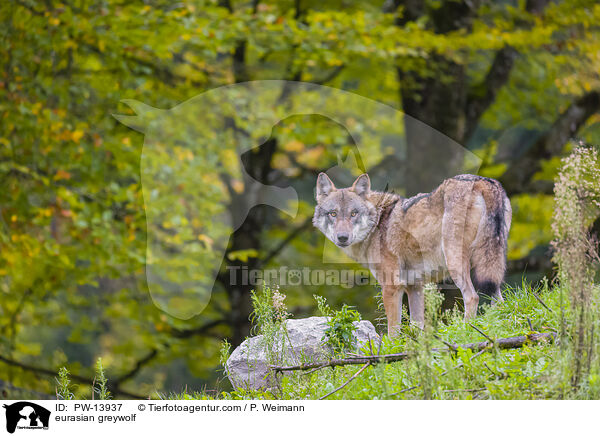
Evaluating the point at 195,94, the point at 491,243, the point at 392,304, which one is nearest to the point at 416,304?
the point at 392,304

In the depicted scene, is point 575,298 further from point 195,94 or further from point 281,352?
point 195,94

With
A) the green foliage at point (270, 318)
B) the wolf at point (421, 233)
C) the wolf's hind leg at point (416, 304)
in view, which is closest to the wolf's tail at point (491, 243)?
the wolf at point (421, 233)

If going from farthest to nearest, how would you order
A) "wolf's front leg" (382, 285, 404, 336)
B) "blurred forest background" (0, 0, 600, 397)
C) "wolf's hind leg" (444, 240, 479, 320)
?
"blurred forest background" (0, 0, 600, 397) < "wolf's front leg" (382, 285, 404, 336) < "wolf's hind leg" (444, 240, 479, 320)

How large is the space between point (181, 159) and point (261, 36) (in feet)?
7.95

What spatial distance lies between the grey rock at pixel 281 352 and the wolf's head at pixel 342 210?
26.8 inches

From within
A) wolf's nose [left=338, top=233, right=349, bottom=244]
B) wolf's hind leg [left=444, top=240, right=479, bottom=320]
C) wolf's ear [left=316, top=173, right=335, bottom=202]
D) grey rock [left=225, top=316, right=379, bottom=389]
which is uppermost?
wolf's ear [left=316, top=173, right=335, bottom=202]

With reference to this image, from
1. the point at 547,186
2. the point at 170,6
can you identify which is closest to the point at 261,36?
the point at 170,6

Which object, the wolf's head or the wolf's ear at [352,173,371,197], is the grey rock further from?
the wolf's ear at [352,173,371,197]
